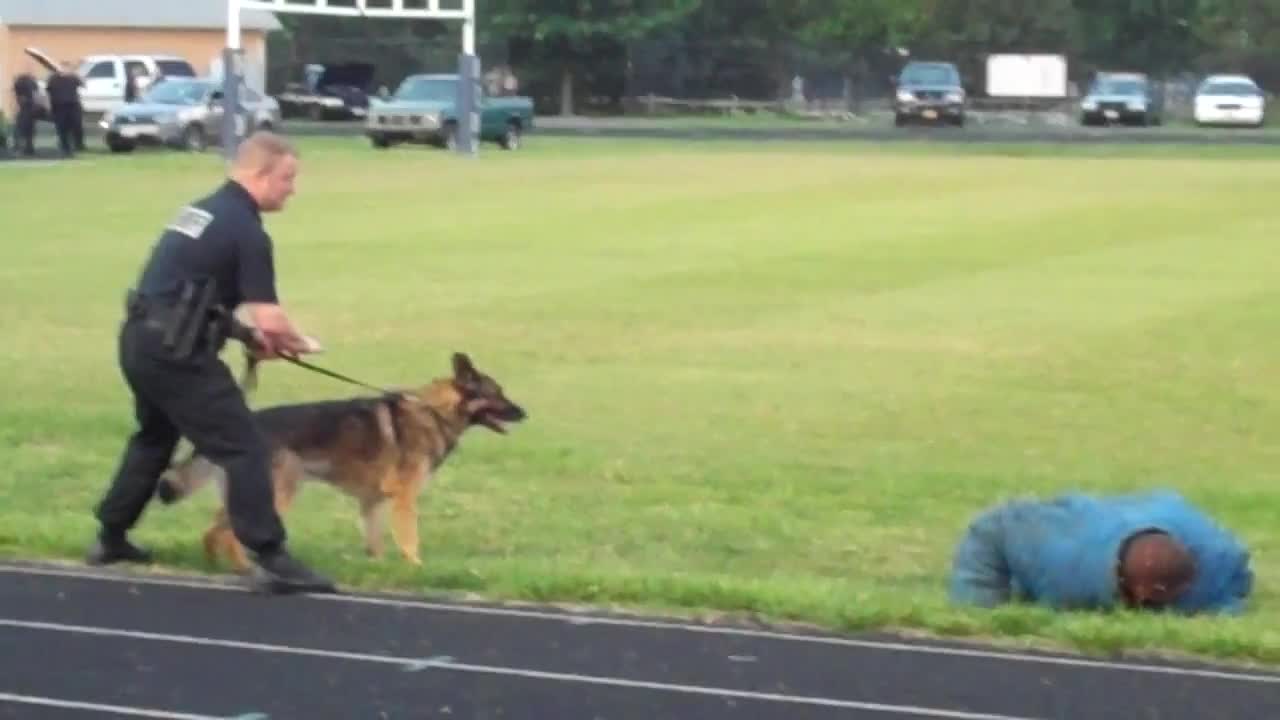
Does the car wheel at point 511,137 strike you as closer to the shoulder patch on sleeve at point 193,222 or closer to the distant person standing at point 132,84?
the distant person standing at point 132,84

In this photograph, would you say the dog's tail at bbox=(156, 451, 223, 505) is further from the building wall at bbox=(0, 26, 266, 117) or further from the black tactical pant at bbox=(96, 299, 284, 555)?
the building wall at bbox=(0, 26, 266, 117)

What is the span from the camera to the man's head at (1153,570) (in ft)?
32.2

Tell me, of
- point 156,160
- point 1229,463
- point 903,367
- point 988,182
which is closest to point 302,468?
point 1229,463

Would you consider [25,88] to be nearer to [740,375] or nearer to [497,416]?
[740,375]

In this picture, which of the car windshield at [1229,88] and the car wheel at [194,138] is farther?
the car windshield at [1229,88]

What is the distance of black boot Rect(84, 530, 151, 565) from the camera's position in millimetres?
10516

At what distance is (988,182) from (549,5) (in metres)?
44.4

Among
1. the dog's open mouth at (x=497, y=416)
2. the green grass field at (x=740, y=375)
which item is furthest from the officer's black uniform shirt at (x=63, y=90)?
the dog's open mouth at (x=497, y=416)

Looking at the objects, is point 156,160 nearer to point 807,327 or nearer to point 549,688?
point 807,327

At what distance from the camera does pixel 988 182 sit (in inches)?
1629

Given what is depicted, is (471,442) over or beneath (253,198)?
beneath

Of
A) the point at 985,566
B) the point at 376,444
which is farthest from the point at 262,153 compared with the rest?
the point at 985,566

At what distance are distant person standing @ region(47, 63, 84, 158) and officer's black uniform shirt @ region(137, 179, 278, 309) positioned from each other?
3954 centimetres

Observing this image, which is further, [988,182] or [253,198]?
[988,182]
